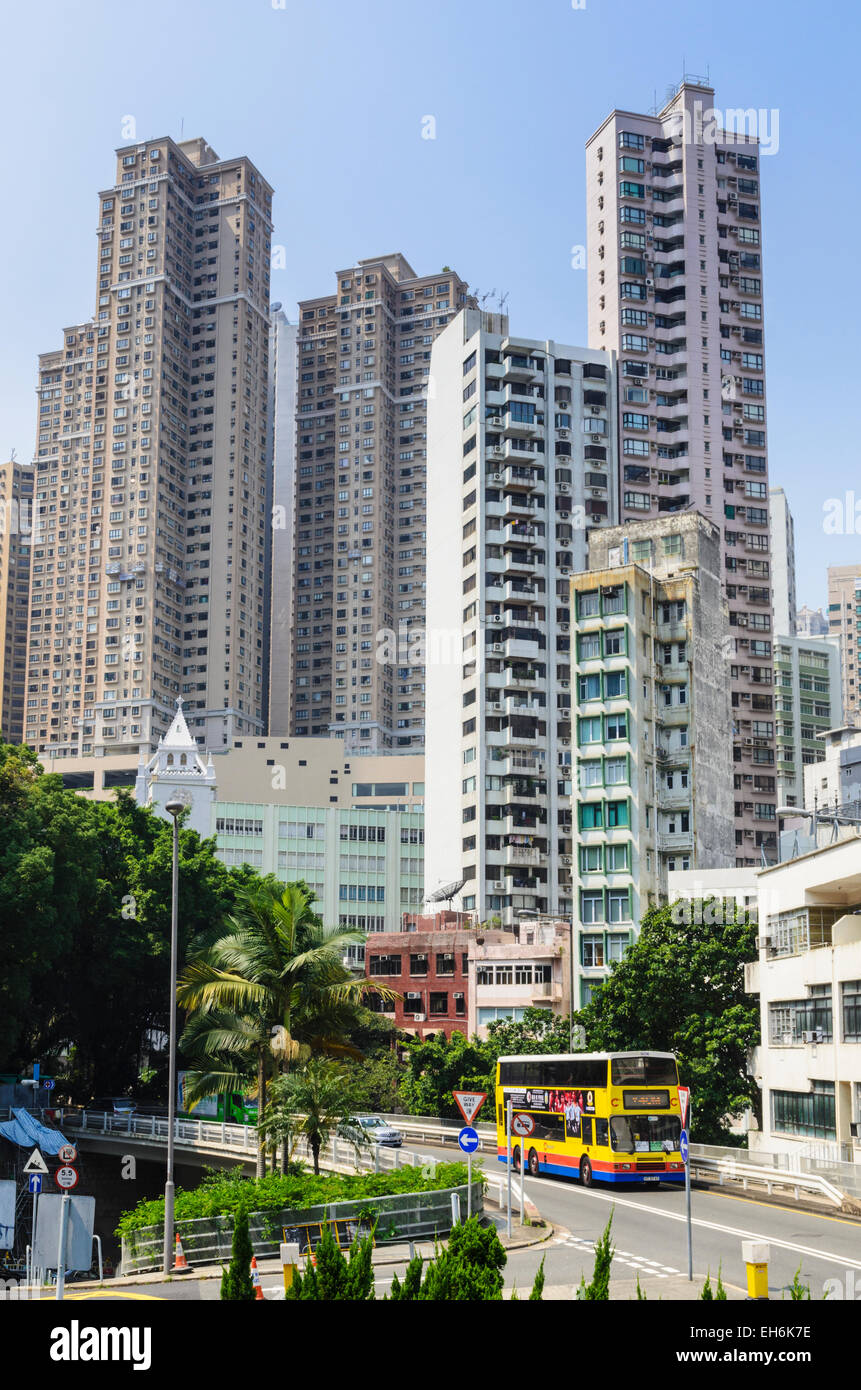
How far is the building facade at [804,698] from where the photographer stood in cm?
13412

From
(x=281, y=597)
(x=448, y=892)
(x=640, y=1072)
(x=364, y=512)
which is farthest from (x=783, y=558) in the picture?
(x=640, y=1072)

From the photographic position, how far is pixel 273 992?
3584 centimetres

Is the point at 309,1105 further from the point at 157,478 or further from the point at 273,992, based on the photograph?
the point at 157,478

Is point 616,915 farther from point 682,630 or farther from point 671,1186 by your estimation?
point 671,1186

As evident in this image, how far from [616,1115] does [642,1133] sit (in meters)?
0.89

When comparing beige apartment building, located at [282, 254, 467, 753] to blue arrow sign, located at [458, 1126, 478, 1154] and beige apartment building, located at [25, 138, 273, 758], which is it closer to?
beige apartment building, located at [25, 138, 273, 758]

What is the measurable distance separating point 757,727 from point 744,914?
47.0m

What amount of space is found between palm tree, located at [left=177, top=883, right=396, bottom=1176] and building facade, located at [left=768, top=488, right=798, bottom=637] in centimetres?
13206

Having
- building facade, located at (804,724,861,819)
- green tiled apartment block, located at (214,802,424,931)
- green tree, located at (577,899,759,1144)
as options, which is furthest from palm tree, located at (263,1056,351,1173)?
green tiled apartment block, located at (214,802,424,931)

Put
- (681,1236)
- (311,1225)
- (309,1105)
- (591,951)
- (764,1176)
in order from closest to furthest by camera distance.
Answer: (311,1225) < (681,1236) < (309,1105) < (764,1176) < (591,951)

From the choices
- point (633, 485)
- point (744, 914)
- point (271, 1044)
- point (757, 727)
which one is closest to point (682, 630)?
point (744, 914)

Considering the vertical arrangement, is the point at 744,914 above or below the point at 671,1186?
above

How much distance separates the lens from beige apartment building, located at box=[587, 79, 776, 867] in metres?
109

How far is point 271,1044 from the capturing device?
3550cm
